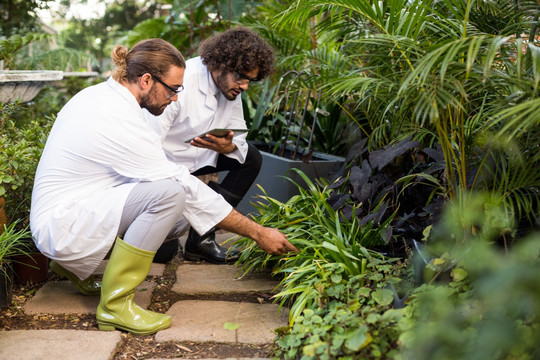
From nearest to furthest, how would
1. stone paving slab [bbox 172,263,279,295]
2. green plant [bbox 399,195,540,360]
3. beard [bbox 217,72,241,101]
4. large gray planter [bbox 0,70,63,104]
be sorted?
green plant [bbox 399,195,540,360]
stone paving slab [bbox 172,263,279,295]
beard [bbox 217,72,241,101]
large gray planter [bbox 0,70,63,104]

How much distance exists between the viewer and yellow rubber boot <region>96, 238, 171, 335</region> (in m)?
2.44

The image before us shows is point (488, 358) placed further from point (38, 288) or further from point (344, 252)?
point (38, 288)

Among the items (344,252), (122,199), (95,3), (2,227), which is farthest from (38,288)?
(95,3)

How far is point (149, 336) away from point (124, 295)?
196 millimetres

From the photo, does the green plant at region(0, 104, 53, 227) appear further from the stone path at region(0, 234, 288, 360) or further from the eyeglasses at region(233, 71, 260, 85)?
the eyeglasses at region(233, 71, 260, 85)

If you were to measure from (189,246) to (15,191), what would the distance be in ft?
3.36

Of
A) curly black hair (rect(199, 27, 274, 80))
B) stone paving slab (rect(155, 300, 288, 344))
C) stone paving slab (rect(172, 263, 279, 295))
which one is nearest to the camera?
stone paving slab (rect(155, 300, 288, 344))

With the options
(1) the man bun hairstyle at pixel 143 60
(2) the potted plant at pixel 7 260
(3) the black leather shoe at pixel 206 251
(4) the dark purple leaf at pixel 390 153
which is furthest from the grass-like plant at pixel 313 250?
(2) the potted plant at pixel 7 260

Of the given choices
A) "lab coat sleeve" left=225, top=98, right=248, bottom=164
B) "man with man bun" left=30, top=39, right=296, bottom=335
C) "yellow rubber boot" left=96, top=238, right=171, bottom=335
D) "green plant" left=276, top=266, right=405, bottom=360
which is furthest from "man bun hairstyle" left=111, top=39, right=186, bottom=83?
"green plant" left=276, top=266, right=405, bottom=360

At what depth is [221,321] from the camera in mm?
2562

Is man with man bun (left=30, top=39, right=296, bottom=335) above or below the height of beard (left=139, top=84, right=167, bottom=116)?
below

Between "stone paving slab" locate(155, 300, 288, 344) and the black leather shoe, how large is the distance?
665 mm

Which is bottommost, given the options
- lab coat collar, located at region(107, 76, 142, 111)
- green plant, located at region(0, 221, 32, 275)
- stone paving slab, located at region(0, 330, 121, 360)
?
stone paving slab, located at region(0, 330, 121, 360)

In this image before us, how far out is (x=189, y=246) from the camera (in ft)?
11.5
